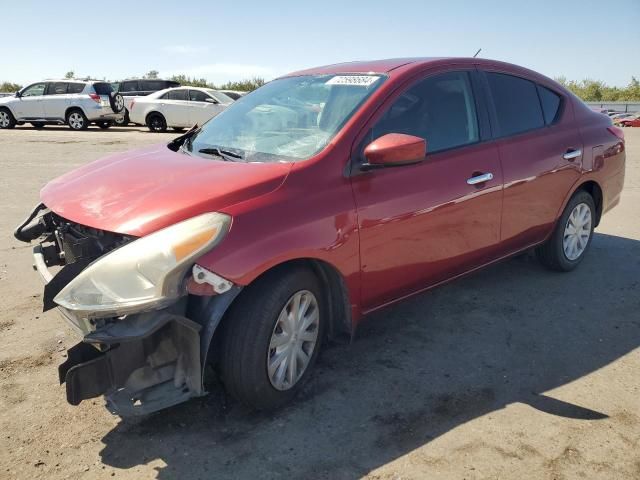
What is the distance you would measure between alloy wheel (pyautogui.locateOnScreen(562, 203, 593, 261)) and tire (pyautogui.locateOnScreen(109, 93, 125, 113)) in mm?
17027

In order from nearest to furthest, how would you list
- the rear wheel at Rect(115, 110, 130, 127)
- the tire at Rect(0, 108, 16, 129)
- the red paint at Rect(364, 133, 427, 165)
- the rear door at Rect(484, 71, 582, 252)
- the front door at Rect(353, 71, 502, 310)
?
the red paint at Rect(364, 133, 427, 165) < the front door at Rect(353, 71, 502, 310) < the rear door at Rect(484, 71, 582, 252) < the tire at Rect(0, 108, 16, 129) < the rear wheel at Rect(115, 110, 130, 127)

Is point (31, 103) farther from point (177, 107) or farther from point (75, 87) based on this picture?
point (177, 107)

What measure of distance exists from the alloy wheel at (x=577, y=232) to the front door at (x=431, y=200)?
1.15 metres

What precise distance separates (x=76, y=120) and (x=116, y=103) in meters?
1.41

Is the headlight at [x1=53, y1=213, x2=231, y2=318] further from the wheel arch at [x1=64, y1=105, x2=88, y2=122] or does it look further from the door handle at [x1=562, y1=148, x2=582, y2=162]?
the wheel arch at [x1=64, y1=105, x2=88, y2=122]

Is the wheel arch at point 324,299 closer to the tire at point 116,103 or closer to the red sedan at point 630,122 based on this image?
the tire at point 116,103

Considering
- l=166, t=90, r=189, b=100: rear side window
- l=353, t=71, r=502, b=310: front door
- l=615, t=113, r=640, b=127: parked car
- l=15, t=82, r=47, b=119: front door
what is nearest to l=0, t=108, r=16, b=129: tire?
l=15, t=82, r=47, b=119: front door

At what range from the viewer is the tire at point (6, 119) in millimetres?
19109

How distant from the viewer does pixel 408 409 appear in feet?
9.43

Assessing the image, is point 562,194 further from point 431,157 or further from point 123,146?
point 123,146

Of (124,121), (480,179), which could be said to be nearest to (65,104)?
(124,121)

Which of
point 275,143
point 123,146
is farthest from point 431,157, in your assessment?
point 123,146

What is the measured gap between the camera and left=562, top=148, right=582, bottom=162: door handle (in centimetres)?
436

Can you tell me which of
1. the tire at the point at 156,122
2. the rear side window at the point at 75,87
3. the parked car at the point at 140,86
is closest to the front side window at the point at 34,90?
the rear side window at the point at 75,87
